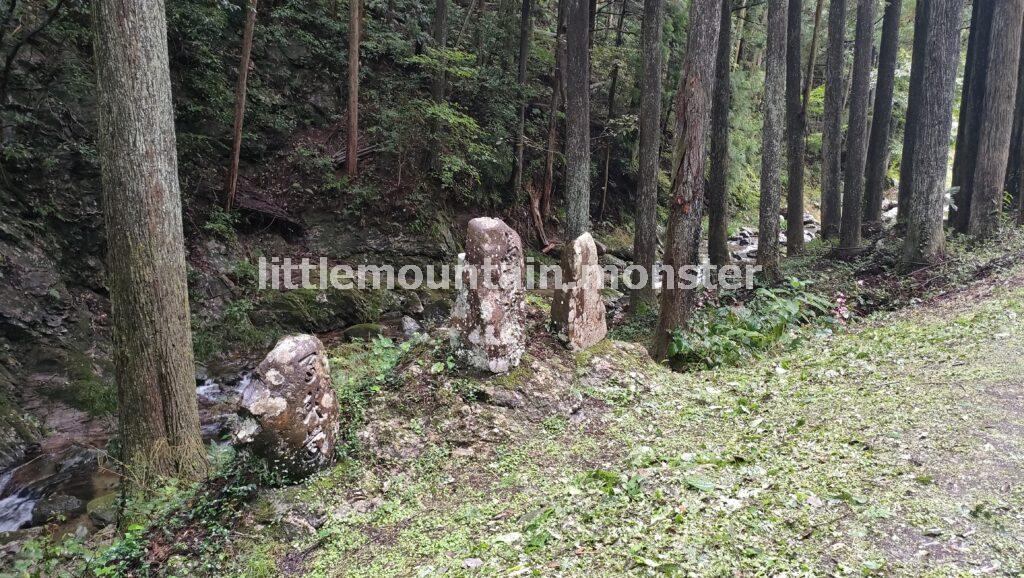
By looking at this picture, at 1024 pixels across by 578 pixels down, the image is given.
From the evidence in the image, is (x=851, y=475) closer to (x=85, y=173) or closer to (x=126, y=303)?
(x=126, y=303)

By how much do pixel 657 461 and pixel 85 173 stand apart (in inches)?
477

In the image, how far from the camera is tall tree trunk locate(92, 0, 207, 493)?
462 centimetres

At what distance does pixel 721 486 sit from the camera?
344 centimetres

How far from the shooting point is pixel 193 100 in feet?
43.1

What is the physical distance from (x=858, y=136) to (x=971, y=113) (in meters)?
2.14

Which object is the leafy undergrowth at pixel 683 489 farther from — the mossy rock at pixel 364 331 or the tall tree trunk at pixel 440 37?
the tall tree trunk at pixel 440 37

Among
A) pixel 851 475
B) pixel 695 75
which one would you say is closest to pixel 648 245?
pixel 695 75

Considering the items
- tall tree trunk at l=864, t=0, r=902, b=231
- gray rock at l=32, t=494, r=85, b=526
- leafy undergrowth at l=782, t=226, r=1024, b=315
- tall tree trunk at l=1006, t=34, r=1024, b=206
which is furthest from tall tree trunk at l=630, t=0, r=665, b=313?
gray rock at l=32, t=494, r=85, b=526

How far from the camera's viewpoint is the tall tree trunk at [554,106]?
50.4 ft

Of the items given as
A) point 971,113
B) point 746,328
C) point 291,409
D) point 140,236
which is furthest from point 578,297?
point 971,113

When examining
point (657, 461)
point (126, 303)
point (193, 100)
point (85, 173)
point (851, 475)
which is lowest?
point (657, 461)

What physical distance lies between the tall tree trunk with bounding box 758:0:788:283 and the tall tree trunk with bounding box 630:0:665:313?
2041 mm

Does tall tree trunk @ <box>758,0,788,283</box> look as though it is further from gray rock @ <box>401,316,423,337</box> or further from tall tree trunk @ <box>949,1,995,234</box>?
gray rock @ <box>401,316,423,337</box>

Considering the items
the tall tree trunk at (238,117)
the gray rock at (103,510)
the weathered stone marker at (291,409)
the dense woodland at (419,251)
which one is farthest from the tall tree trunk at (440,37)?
the gray rock at (103,510)
